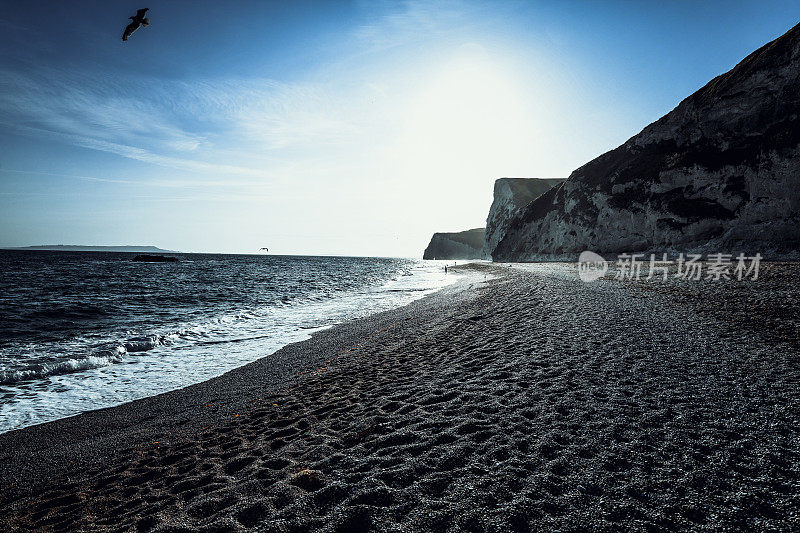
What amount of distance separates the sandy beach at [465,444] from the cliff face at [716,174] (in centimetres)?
3766

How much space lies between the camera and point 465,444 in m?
4.87

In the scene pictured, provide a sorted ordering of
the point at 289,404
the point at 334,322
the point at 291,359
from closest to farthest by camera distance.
→ the point at 289,404
the point at 291,359
the point at 334,322

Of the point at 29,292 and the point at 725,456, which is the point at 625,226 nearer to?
the point at 725,456

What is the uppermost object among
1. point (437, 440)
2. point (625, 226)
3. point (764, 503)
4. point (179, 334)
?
point (625, 226)

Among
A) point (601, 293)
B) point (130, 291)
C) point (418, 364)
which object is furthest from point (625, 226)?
point (130, 291)

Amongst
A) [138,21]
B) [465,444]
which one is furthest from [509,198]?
[465,444]

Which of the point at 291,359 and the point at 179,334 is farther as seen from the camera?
the point at 179,334

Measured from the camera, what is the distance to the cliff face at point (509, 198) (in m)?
102

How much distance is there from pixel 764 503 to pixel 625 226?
5970cm

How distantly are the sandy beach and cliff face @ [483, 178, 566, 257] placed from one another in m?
95.3

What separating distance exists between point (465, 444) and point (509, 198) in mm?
105880

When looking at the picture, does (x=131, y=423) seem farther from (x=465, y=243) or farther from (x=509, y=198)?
(x=465, y=243)

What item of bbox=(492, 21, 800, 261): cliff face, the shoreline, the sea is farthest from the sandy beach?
bbox=(492, 21, 800, 261): cliff face

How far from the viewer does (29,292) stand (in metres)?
30.7
